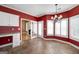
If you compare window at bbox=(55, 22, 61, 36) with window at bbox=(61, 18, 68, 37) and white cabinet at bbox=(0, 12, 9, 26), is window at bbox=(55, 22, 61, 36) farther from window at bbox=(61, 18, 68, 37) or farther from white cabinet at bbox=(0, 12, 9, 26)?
white cabinet at bbox=(0, 12, 9, 26)

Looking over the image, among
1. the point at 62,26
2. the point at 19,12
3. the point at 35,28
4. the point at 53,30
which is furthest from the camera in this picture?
the point at 35,28

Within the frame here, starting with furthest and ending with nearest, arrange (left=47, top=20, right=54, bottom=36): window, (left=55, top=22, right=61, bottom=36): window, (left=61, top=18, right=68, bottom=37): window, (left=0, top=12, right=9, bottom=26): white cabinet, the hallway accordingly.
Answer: (left=47, top=20, right=54, bottom=36): window
(left=55, top=22, right=61, bottom=36): window
(left=61, top=18, right=68, bottom=37): window
(left=0, top=12, right=9, bottom=26): white cabinet
the hallway

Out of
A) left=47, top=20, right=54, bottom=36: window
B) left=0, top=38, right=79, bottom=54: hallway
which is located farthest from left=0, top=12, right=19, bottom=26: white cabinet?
left=47, top=20, right=54, bottom=36: window

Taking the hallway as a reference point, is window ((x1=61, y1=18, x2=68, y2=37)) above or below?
above

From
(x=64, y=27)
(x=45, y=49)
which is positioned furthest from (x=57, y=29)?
(x=45, y=49)

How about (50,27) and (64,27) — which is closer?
(64,27)

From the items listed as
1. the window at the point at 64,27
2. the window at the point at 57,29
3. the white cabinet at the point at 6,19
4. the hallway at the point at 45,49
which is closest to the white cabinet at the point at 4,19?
the white cabinet at the point at 6,19

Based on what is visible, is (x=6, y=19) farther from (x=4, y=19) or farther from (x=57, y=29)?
(x=57, y=29)

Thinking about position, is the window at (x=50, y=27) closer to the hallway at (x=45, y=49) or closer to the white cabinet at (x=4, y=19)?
the hallway at (x=45, y=49)
